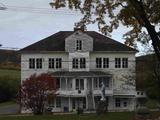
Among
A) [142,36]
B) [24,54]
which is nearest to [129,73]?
[24,54]

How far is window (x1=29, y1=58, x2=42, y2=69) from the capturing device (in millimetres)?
85562

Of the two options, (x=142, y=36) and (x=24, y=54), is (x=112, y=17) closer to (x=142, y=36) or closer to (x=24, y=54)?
(x=142, y=36)

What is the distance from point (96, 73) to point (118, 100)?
5.81 m

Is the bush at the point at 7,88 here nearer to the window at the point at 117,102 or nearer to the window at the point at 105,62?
the window at the point at 105,62

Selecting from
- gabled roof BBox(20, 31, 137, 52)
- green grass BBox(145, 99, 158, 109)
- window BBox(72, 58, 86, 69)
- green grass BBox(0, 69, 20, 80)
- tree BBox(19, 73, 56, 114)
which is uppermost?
gabled roof BBox(20, 31, 137, 52)

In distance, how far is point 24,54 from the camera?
85.6m

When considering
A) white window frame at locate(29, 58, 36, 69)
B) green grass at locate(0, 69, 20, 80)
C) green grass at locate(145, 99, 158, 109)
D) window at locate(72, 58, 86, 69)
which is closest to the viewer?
green grass at locate(145, 99, 158, 109)

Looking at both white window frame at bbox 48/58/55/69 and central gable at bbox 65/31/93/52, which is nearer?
central gable at bbox 65/31/93/52

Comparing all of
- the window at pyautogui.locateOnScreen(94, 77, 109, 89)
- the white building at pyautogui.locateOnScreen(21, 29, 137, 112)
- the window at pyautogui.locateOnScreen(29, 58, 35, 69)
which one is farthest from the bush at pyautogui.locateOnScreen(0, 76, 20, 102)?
the window at pyautogui.locateOnScreen(94, 77, 109, 89)

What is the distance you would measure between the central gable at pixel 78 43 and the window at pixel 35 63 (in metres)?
4.76

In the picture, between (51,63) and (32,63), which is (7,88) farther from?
(51,63)

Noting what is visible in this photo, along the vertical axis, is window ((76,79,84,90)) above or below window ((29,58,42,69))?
below

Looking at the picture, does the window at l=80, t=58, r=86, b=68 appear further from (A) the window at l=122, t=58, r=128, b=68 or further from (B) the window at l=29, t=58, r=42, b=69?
(B) the window at l=29, t=58, r=42, b=69

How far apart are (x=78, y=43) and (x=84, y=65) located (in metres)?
3.60
